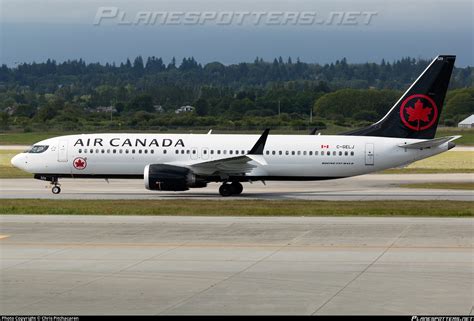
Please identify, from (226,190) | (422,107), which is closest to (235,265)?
(226,190)

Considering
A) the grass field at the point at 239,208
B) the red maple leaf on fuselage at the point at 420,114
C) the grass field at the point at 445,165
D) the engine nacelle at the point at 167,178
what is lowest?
the grass field at the point at 445,165

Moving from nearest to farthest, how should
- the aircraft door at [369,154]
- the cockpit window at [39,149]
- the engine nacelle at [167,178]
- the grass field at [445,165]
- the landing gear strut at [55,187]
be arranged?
the engine nacelle at [167,178] → the landing gear strut at [55,187] → the aircraft door at [369,154] → the cockpit window at [39,149] → the grass field at [445,165]

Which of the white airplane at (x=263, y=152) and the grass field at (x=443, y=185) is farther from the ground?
the white airplane at (x=263, y=152)

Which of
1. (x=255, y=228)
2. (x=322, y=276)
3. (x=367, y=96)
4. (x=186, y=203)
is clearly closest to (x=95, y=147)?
(x=186, y=203)

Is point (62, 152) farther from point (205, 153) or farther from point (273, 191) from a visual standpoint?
point (273, 191)

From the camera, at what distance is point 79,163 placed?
146 ft

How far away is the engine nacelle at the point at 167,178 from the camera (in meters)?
42.0

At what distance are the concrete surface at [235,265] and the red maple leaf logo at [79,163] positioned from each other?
41.0 feet

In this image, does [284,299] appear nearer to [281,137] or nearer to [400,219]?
[400,219]

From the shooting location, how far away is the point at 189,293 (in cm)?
1905

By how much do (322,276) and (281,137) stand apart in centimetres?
2464

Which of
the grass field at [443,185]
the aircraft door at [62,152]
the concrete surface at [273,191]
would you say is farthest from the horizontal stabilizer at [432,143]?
the aircraft door at [62,152]

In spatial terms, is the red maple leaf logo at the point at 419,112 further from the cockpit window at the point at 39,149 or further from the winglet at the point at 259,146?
the cockpit window at the point at 39,149

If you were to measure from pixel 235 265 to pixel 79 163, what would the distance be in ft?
76.4
